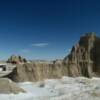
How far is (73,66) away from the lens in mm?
46438

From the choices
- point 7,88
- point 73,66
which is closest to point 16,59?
point 73,66

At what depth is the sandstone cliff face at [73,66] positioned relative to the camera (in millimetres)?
38906

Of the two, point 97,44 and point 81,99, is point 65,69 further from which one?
point 81,99

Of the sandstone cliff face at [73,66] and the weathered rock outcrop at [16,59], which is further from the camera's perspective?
the weathered rock outcrop at [16,59]

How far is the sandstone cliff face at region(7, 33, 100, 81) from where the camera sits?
3891 cm

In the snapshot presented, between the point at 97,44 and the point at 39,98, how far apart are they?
99.6 ft

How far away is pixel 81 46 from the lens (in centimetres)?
5325

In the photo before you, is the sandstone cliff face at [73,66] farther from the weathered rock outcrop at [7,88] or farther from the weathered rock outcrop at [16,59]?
the weathered rock outcrop at [16,59]

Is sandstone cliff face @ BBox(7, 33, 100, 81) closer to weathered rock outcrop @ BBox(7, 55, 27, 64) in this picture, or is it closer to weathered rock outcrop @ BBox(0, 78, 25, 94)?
weathered rock outcrop @ BBox(0, 78, 25, 94)

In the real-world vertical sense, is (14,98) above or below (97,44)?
below

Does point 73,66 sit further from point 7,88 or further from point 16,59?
point 16,59

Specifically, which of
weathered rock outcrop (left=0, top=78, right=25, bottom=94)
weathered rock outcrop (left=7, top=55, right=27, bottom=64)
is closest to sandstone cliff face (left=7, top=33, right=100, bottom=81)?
weathered rock outcrop (left=0, top=78, right=25, bottom=94)

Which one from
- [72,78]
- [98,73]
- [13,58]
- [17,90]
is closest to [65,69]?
[72,78]

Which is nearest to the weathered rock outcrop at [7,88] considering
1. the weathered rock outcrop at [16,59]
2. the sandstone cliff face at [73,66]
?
the sandstone cliff face at [73,66]
